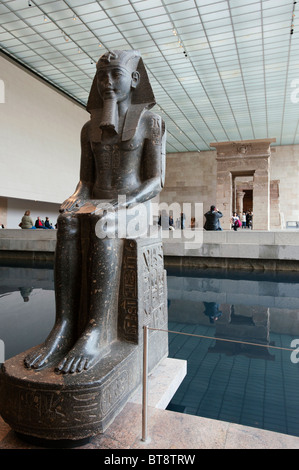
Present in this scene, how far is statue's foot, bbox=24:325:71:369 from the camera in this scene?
181cm

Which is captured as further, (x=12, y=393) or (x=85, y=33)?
(x=85, y=33)

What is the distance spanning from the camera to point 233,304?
5.00m

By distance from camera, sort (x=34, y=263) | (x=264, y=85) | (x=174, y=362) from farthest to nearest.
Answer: (x=264, y=85) → (x=34, y=263) → (x=174, y=362)

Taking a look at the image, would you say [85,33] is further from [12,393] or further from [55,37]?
[12,393]

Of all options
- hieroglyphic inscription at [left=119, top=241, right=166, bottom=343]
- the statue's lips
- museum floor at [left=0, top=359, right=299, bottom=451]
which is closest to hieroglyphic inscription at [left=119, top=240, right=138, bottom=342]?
hieroglyphic inscription at [left=119, top=241, right=166, bottom=343]

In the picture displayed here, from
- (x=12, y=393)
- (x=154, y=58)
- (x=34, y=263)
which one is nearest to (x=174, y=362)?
(x=12, y=393)

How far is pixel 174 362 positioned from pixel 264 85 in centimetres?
1582

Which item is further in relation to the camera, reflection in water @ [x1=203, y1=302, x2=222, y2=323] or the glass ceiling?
the glass ceiling

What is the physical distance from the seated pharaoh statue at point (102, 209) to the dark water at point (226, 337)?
69 cm

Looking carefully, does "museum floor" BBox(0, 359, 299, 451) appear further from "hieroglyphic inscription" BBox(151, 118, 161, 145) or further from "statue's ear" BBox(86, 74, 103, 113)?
"statue's ear" BBox(86, 74, 103, 113)

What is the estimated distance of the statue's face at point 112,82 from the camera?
252 cm

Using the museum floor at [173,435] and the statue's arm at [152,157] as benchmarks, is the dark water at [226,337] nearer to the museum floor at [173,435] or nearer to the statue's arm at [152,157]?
the museum floor at [173,435]

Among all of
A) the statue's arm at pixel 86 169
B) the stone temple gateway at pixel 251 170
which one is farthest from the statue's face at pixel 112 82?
the stone temple gateway at pixel 251 170

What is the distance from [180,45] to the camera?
12.4 meters
